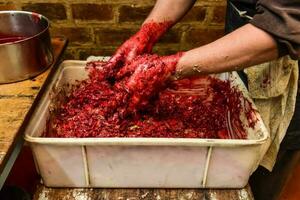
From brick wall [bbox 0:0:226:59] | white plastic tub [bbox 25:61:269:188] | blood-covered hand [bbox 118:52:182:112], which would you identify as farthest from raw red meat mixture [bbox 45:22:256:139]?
brick wall [bbox 0:0:226:59]

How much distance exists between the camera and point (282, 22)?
0.84 metres

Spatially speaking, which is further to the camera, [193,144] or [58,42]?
[58,42]

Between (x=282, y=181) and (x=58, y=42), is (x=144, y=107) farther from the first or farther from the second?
(x=282, y=181)

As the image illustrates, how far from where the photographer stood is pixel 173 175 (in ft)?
3.28

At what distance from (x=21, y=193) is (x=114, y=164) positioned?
49cm

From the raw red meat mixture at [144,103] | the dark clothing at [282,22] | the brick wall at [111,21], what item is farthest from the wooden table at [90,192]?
the brick wall at [111,21]

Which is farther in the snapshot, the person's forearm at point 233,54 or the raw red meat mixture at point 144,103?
the raw red meat mixture at point 144,103

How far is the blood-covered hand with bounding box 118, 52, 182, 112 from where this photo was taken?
96 centimetres

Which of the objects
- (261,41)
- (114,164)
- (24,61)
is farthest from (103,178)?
(261,41)

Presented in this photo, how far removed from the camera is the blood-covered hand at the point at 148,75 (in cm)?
96

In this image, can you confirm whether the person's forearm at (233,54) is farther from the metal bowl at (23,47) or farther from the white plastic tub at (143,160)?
the metal bowl at (23,47)

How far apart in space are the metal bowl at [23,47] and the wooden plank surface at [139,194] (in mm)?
380

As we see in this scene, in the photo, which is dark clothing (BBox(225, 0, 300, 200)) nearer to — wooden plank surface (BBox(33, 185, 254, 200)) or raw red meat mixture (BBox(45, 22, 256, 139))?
raw red meat mixture (BBox(45, 22, 256, 139))

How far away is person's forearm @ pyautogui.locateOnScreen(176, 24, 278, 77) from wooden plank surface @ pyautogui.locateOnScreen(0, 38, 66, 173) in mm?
466
